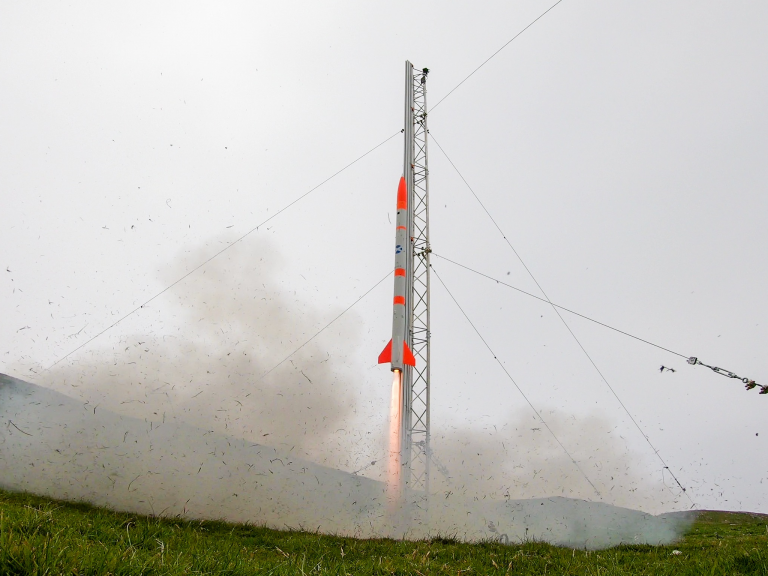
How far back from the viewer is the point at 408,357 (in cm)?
2041

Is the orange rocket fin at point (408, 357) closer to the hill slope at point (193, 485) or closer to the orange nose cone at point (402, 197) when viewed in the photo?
the hill slope at point (193, 485)

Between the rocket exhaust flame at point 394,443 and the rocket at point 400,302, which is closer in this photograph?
the rocket exhaust flame at point 394,443

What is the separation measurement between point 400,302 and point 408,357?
2.25 metres

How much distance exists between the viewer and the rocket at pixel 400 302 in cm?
1998

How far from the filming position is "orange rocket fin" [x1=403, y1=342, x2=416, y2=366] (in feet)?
66.3

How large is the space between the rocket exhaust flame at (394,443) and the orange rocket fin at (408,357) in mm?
648

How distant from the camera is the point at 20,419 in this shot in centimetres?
1912

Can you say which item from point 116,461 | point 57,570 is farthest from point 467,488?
point 57,570

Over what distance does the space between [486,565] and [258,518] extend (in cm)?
933

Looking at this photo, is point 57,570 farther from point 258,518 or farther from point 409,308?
point 409,308

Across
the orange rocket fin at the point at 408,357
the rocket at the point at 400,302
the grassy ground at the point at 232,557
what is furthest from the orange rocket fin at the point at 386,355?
→ the grassy ground at the point at 232,557

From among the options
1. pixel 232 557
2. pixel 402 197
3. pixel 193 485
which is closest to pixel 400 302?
pixel 402 197

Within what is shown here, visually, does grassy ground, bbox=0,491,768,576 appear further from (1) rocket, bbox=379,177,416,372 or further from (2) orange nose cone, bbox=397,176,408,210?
(2) orange nose cone, bbox=397,176,408,210

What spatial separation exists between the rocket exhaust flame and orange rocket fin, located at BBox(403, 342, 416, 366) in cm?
65
